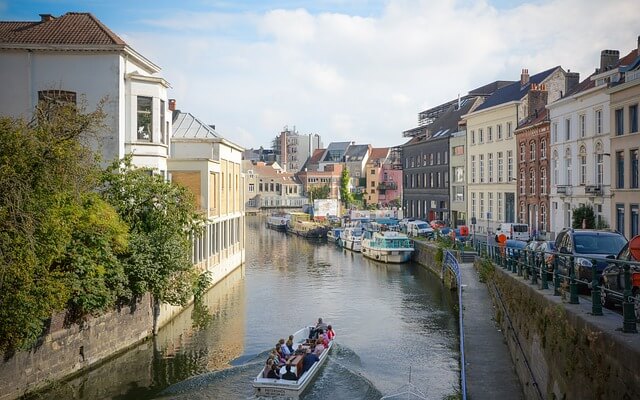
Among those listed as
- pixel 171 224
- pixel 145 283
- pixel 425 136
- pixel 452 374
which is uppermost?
pixel 425 136

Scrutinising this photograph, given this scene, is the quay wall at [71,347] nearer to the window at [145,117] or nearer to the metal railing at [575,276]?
the window at [145,117]

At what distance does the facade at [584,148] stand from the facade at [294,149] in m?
124

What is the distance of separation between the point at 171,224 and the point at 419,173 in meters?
56.4

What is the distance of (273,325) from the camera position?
30.1m

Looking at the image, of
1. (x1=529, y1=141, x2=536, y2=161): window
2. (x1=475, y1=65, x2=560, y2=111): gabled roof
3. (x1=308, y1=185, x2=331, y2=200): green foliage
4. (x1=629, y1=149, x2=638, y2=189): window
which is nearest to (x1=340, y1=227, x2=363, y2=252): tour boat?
(x1=475, y1=65, x2=560, y2=111): gabled roof

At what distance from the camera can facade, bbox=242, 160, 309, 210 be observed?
462 ft

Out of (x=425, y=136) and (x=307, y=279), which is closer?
(x=307, y=279)

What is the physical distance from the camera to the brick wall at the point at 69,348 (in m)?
17.7

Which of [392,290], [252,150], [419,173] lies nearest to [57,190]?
[392,290]

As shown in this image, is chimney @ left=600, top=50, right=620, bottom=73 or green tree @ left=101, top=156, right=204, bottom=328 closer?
green tree @ left=101, top=156, right=204, bottom=328

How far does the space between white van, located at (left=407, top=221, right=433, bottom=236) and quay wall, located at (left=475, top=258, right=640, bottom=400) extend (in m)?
42.2

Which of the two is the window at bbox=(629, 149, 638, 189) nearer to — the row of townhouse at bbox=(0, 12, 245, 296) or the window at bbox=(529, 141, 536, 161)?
the window at bbox=(529, 141, 536, 161)

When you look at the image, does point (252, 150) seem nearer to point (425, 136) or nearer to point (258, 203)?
point (258, 203)

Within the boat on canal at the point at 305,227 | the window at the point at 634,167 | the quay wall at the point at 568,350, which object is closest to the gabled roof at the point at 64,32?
the quay wall at the point at 568,350
